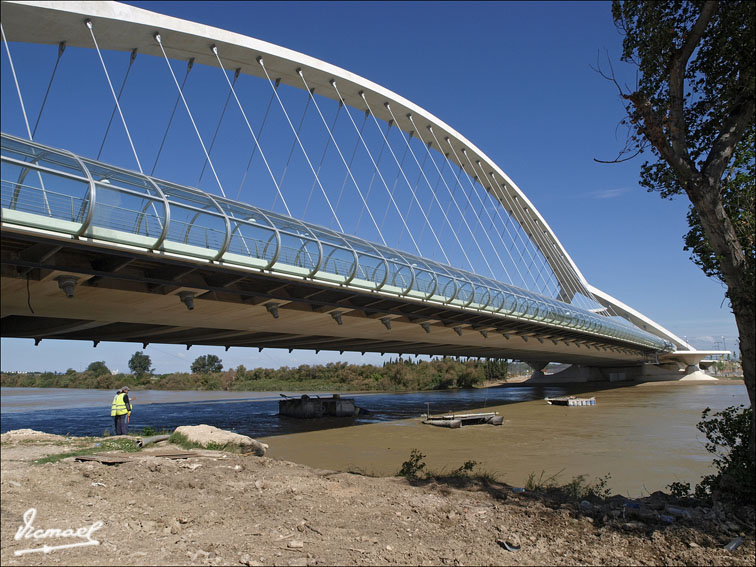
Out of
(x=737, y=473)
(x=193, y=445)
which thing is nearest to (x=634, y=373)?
(x=737, y=473)

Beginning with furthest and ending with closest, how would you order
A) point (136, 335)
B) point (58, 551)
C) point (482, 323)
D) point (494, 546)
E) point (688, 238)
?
point (482, 323), point (136, 335), point (688, 238), point (494, 546), point (58, 551)

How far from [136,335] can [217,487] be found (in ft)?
45.4

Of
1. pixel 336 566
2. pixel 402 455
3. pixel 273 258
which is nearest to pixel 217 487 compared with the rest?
pixel 336 566

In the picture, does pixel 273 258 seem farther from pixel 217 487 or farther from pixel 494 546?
pixel 494 546

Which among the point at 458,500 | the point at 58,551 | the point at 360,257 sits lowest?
the point at 458,500

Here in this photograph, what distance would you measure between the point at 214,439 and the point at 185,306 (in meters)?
4.65

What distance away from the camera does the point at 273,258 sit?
1341cm

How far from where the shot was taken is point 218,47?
76.3 feet

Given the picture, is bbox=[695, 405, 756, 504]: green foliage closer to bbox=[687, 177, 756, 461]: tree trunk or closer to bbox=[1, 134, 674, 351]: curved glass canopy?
bbox=[687, 177, 756, 461]: tree trunk

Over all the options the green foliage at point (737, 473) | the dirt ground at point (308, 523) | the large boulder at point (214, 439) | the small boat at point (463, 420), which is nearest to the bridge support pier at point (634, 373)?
the small boat at point (463, 420)

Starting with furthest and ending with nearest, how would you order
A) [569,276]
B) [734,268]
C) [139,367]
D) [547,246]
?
[569,276], [547,246], [139,367], [734,268]

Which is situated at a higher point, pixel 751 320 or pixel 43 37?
pixel 43 37

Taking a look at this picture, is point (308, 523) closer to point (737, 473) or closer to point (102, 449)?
point (102, 449)

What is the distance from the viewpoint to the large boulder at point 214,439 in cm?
Answer: 1188
